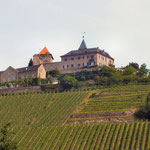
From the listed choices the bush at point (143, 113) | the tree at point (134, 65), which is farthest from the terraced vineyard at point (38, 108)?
the tree at point (134, 65)

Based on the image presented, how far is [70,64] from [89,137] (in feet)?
168

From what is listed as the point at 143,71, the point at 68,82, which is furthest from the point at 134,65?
the point at 68,82

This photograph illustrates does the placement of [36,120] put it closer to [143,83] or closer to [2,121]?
[2,121]

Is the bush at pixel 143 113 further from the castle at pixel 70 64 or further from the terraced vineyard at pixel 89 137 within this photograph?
the castle at pixel 70 64

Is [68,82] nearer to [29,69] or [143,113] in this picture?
[29,69]

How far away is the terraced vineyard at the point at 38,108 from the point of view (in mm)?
72812

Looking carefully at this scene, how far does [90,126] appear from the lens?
6244cm

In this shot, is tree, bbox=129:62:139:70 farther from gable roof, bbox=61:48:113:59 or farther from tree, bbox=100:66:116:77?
tree, bbox=100:66:116:77

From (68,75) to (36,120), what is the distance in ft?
98.5

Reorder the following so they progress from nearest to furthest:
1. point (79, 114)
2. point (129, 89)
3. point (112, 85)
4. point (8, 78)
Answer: point (79, 114) → point (129, 89) → point (112, 85) → point (8, 78)

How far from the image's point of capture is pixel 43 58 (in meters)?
117

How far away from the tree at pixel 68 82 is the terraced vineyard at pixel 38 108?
7.72 meters

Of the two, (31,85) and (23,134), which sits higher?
(31,85)

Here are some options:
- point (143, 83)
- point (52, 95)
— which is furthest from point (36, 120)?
point (143, 83)
